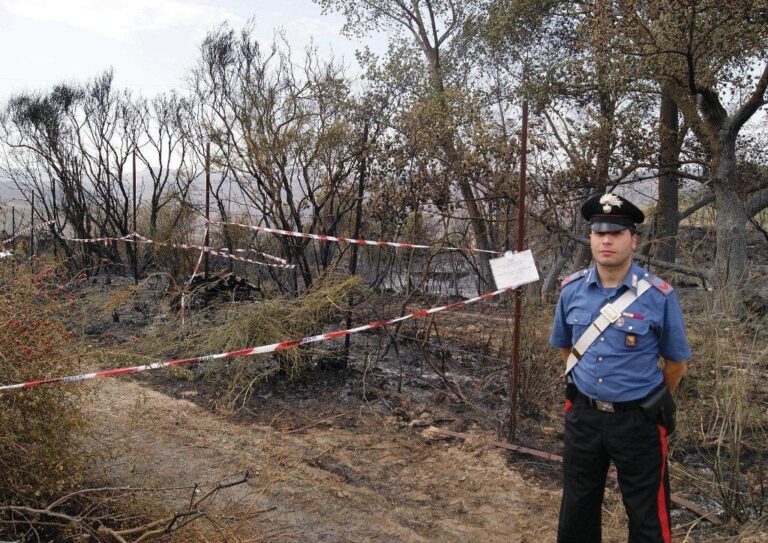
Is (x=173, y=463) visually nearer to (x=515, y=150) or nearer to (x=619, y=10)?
(x=515, y=150)

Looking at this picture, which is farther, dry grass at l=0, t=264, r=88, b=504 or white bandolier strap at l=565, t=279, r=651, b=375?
dry grass at l=0, t=264, r=88, b=504

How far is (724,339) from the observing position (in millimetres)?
3855

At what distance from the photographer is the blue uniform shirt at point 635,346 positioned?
8.57ft

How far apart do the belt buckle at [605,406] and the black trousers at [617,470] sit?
0.05 feet

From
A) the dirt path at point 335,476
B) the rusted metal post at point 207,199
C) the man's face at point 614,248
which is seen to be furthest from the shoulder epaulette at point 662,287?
the rusted metal post at point 207,199

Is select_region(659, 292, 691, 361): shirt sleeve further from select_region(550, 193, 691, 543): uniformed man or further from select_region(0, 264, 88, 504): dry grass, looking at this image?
select_region(0, 264, 88, 504): dry grass

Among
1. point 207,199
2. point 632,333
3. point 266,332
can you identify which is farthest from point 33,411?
point 207,199

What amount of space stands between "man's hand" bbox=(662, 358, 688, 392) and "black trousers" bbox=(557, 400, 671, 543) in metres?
0.28

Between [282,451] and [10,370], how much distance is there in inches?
80.8

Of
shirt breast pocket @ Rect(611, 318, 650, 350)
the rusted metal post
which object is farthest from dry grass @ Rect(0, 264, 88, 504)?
the rusted metal post

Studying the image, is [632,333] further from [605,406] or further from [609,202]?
[609,202]

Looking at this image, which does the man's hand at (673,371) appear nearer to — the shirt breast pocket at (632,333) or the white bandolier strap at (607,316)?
the shirt breast pocket at (632,333)

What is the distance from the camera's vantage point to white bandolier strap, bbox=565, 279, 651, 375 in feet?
8.68

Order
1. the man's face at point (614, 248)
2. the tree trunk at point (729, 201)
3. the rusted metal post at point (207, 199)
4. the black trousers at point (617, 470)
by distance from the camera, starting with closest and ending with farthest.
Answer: the black trousers at point (617, 470), the man's face at point (614, 248), the rusted metal post at point (207, 199), the tree trunk at point (729, 201)
